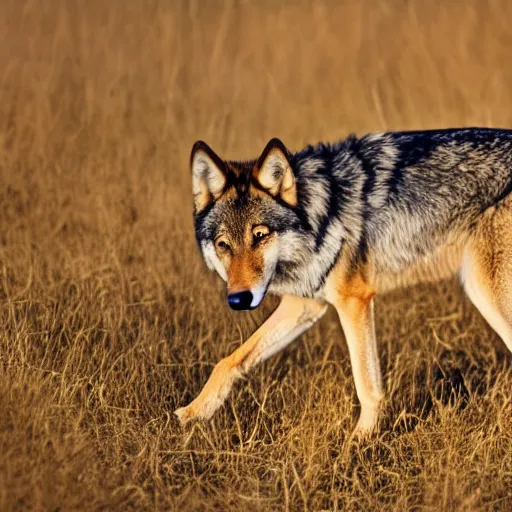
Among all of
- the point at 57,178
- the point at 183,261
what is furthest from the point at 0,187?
the point at 183,261

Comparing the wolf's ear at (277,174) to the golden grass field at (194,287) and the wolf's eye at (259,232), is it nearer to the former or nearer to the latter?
the wolf's eye at (259,232)

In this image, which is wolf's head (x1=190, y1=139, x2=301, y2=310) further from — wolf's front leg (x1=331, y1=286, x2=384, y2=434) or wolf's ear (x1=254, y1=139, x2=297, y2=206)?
wolf's front leg (x1=331, y1=286, x2=384, y2=434)

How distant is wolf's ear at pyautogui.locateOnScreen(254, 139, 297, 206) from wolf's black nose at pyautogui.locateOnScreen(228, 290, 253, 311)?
61 centimetres

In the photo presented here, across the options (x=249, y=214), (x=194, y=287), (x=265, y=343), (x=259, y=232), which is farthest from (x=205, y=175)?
(x=194, y=287)

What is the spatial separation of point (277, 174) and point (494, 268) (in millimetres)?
1207

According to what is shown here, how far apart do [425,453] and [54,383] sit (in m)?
1.82

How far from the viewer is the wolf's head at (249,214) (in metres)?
4.42

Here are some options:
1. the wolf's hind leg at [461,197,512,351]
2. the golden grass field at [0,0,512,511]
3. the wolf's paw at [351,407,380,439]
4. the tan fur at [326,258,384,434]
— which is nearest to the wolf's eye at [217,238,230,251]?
the tan fur at [326,258,384,434]

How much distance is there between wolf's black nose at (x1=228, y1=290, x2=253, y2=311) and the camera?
13.9 feet

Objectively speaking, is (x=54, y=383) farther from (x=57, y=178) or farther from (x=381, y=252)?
(x=57, y=178)

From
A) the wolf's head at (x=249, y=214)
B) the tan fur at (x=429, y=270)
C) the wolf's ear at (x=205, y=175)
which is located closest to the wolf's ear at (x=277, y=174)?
the wolf's head at (x=249, y=214)

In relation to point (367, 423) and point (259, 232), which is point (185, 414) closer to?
point (367, 423)

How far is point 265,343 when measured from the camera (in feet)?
16.3

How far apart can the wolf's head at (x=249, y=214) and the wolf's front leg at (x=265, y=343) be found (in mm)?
382
